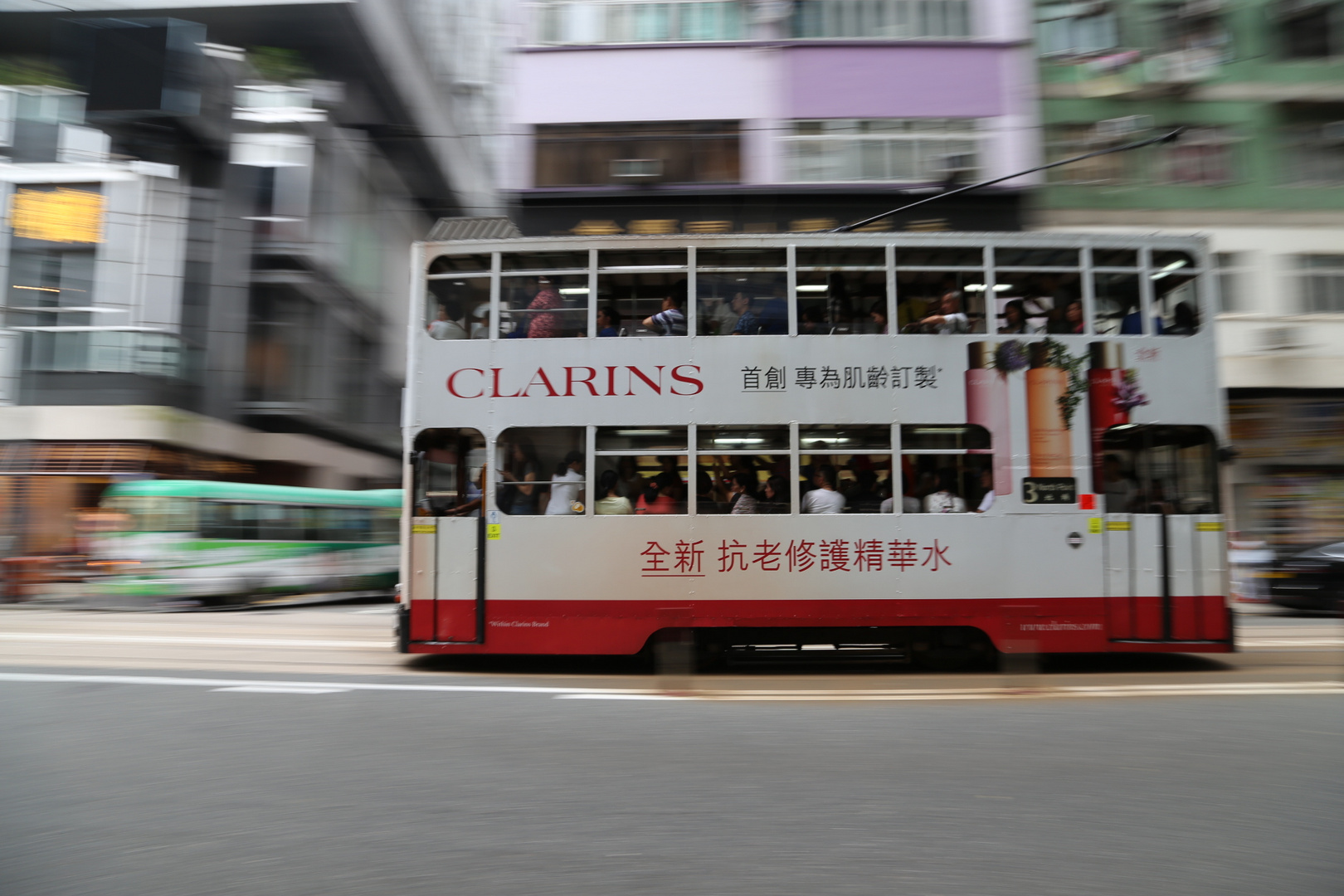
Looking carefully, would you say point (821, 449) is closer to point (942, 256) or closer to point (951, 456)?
point (951, 456)

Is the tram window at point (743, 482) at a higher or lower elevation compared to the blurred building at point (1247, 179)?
lower

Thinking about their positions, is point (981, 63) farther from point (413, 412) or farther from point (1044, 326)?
point (413, 412)

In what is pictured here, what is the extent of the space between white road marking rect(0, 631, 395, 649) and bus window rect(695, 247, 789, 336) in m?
4.78

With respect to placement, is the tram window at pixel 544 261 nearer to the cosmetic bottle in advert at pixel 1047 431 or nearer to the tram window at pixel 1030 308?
the tram window at pixel 1030 308

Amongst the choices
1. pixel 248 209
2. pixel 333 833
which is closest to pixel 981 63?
pixel 248 209

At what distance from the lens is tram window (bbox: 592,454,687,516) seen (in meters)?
7.96

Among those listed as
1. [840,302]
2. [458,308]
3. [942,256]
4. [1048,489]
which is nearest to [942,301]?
[942,256]

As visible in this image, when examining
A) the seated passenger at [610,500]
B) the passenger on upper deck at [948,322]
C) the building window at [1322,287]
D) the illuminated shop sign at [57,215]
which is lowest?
the seated passenger at [610,500]

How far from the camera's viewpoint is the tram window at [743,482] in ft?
26.1

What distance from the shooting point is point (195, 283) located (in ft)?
69.4

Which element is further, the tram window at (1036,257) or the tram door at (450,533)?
the tram window at (1036,257)

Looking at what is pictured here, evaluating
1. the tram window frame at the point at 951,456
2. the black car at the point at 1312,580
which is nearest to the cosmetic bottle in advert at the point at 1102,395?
the tram window frame at the point at 951,456

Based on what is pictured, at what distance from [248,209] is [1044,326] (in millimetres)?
19459

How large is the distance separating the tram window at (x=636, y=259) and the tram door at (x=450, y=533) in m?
1.84
